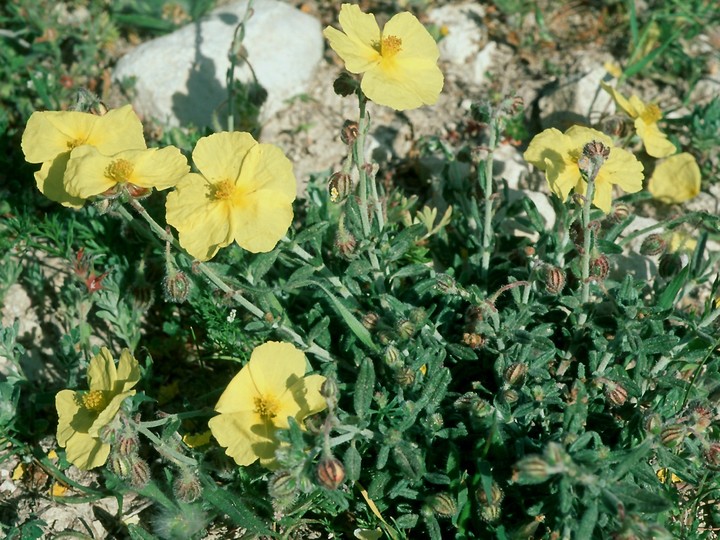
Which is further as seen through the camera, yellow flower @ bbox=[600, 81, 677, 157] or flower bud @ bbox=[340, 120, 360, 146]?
yellow flower @ bbox=[600, 81, 677, 157]

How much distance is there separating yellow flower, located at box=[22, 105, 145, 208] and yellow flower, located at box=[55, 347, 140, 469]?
0.66 metres

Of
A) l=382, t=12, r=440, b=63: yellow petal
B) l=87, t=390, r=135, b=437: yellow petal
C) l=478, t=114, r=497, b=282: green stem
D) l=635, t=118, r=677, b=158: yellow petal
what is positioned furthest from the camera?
l=635, t=118, r=677, b=158: yellow petal

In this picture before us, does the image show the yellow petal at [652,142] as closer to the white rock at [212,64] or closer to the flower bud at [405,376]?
the flower bud at [405,376]

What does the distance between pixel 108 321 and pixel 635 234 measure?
2.66m

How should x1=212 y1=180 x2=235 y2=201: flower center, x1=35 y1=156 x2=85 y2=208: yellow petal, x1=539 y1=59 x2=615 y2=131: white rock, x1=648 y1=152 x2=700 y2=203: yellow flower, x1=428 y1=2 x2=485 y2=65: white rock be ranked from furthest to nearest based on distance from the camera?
x1=428 y1=2 x2=485 y2=65: white rock < x1=539 y1=59 x2=615 y2=131: white rock < x1=648 y1=152 x2=700 y2=203: yellow flower < x1=35 y1=156 x2=85 y2=208: yellow petal < x1=212 y1=180 x2=235 y2=201: flower center

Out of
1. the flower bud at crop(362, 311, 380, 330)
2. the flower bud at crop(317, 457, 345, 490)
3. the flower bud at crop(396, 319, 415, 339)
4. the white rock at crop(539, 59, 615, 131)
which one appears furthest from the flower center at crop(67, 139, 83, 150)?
the white rock at crop(539, 59, 615, 131)

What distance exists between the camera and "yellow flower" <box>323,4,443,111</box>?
3.09 m

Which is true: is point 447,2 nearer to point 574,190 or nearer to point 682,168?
point 682,168

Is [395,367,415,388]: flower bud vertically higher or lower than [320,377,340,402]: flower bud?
lower

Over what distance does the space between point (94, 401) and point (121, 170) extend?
3.05 feet

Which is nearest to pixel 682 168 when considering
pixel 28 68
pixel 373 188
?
pixel 373 188

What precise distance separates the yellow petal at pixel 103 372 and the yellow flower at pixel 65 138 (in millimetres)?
614

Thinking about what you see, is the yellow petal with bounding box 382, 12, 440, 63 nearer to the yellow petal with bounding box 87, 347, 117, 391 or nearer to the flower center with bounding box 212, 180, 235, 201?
the flower center with bounding box 212, 180, 235, 201

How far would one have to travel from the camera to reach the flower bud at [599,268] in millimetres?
3227
